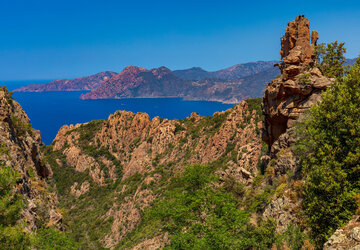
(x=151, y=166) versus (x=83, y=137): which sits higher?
(x=83, y=137)

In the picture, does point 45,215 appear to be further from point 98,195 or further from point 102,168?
point 102,168

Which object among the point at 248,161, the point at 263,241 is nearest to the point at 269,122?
the point at 248,161

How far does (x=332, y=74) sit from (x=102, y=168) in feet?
337

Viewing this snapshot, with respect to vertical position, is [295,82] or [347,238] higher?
[295,82]

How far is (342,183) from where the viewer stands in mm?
15984

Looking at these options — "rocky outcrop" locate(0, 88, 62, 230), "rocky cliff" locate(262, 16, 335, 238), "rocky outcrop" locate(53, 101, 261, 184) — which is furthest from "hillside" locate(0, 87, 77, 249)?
"rocky outcrop" locate(53, 101, 261, 184)

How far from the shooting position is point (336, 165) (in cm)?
1619

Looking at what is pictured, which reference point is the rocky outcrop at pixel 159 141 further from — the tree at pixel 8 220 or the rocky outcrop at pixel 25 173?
the tree at pixel 8 220

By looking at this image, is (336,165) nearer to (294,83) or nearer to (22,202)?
(294,83)

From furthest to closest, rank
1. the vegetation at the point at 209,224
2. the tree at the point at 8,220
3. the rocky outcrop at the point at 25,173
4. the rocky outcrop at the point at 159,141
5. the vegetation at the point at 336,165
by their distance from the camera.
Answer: the rocky outcrop at the point at 159,141 < the rocky outcrop at the point at 25,173 < the vegetation at the point at 209,224 < the tree at the point at 8,220 < the vegetation at the point at 336,165

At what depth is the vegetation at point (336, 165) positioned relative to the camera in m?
15.6

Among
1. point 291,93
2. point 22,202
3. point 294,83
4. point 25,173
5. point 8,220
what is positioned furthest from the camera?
point 25,173

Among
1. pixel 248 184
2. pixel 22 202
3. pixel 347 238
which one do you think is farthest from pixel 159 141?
pixel 347 238

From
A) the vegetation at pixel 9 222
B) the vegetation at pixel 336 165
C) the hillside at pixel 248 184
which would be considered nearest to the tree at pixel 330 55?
the hillside at pixel 248 184
